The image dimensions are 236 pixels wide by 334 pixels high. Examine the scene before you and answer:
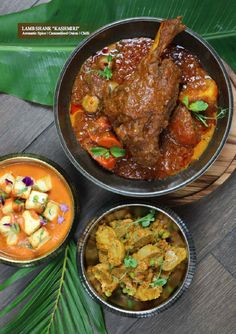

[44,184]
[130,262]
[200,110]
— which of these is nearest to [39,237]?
[44,184]

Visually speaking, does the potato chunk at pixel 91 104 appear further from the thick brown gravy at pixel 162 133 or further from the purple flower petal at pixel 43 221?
the purple flower petal at pixel 43 221

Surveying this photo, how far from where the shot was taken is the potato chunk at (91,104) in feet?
9.37

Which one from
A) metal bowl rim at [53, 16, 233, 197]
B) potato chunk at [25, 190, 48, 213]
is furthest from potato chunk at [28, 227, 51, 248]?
metal bowl rim at [53, 16, 233, 197]

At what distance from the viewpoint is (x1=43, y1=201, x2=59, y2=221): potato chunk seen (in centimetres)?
305

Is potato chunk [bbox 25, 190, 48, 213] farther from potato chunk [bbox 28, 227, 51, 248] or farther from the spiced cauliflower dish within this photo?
the spiced cauliflower dish

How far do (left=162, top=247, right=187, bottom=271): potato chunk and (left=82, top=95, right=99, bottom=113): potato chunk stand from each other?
38.8 inches

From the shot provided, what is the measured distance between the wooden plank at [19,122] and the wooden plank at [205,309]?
4.53ft

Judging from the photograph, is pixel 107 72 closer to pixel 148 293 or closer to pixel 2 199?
pixel 2 199

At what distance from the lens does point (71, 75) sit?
2.93 m

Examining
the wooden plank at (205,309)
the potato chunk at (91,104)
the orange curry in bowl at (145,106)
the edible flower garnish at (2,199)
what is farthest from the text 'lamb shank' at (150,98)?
the wooden plank at (205,309)

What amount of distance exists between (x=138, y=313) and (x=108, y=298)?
22 centimetres

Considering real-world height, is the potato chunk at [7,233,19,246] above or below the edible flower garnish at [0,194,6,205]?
below

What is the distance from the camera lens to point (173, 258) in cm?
299

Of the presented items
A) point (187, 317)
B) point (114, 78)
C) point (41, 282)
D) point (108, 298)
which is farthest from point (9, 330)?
point (114, 78)
